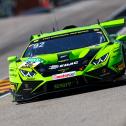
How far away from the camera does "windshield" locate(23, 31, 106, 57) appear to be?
13.4 m

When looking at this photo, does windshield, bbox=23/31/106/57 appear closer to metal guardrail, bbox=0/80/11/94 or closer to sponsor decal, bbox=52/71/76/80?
sponsor decal, bbox=52/71/76/80

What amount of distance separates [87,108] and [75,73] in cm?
185

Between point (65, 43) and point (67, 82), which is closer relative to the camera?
point (67, 82)

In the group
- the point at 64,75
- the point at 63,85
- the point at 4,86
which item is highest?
the point at 64,75

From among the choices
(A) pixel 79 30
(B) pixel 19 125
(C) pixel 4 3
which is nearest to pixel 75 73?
(A) pixel 79 30

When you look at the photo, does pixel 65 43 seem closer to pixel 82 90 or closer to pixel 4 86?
pixel 82 90

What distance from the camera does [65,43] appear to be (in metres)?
13.6

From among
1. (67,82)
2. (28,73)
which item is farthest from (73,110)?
(28,73)

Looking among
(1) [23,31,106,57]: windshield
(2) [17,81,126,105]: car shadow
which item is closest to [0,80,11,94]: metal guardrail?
(1) [23,31,106,57]: windshield

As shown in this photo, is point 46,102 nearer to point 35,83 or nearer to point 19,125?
point 35,83

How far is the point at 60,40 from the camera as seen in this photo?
13.8 m

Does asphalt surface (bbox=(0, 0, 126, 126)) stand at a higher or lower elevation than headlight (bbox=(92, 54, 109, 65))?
lower

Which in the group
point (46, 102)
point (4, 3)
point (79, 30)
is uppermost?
point (79, 30)

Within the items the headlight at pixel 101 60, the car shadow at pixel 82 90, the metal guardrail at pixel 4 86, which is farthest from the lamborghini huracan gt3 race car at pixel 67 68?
the metal guardrail at pixel 4 86
